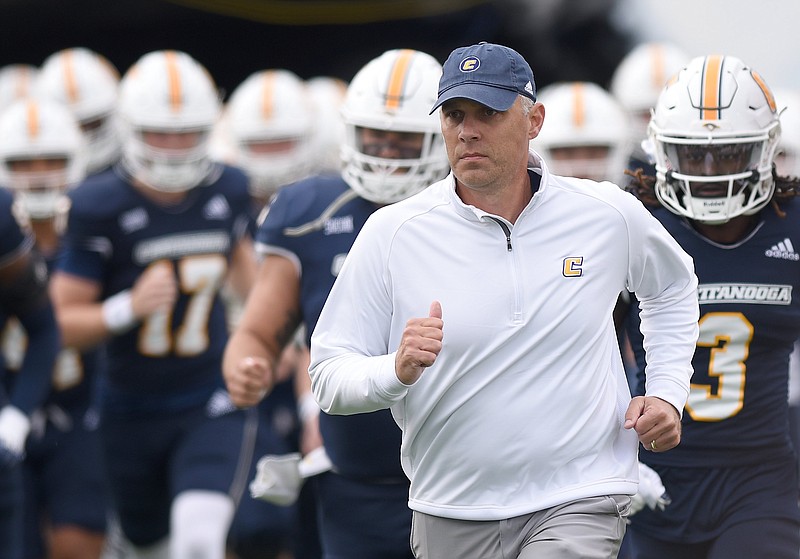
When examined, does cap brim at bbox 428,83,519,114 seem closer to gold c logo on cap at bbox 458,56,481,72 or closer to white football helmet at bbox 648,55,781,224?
gold c logo on cap at bbox 458,56,481,72

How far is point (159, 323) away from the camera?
7008mm

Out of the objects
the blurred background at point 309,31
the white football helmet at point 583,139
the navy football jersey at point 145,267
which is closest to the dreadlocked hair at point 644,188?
the navy football jersey at point 145,267

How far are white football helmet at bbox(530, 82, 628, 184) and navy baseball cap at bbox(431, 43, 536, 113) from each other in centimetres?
407

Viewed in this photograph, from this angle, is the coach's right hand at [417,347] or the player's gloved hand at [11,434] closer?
the coach's right hand at [417,347]

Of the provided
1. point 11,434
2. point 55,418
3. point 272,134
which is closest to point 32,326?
point 11,434

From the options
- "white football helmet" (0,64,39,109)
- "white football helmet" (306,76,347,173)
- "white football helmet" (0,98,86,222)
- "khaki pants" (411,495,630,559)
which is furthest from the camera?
"white football helmet" (0,64,39,109)

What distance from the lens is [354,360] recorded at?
415 centimetres

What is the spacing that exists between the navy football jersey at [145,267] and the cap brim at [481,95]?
3.01 meters

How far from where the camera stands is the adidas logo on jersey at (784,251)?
4988 mm

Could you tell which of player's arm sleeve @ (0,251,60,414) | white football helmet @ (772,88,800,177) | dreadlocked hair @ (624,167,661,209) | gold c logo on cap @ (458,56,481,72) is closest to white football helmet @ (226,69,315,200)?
white football helmet @ (772,88,800,177)

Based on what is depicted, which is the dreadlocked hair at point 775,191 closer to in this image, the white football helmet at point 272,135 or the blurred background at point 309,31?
the white football helmet at point 272,135

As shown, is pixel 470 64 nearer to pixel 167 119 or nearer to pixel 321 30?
pixel 167 119

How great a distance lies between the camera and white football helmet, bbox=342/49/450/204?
18.0ft

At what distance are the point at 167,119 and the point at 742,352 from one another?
135 inches
